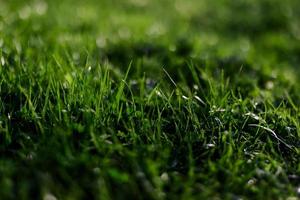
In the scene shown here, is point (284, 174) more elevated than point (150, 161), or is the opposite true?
point (150, 161)

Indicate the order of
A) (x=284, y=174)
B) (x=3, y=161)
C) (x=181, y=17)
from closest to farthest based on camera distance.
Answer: (x=3, y=161) → (x=284, y=174) → (x=181, y=17)

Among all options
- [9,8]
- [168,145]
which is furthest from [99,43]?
[168,145]

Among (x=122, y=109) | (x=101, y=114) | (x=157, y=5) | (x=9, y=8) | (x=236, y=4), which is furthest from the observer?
(x=236, y=4)

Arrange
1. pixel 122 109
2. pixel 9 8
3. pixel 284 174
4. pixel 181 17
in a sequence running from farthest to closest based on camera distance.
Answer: pixel 181 17 < pixel 9 8 < pixel 122 109 < pixel 284 174

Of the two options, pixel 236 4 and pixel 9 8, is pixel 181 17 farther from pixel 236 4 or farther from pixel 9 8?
pixel 9 8

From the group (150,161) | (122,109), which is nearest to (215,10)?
(122,109)

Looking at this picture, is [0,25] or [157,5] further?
[157,5]

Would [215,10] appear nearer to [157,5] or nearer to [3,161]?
[157,5]

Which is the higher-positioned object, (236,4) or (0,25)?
(0,25)

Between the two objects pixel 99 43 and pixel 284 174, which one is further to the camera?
pixel 99 43
